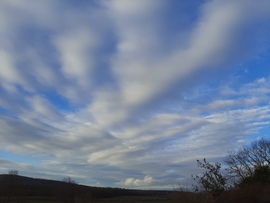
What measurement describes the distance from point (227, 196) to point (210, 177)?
232 centimetres

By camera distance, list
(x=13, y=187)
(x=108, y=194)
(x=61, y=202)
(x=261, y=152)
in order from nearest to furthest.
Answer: (x=261, y=152) < (x=13, y=187) < (x=61, y=202) < (x=108, y=194)

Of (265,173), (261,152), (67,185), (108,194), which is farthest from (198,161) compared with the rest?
(108,194)

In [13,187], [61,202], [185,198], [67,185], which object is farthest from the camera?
[67,185]

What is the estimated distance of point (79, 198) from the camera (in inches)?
3078

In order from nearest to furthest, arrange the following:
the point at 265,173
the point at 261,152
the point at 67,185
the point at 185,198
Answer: the point at 185,198
the point at 265,173
the point at 261,152
the point at 67,185

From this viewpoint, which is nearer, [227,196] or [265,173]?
[227,196]

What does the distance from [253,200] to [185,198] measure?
6.94 meters

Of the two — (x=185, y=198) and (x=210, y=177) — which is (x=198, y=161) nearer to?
(x=210, y=177)

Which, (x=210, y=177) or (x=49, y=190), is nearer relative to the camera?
(x=210, y=177)

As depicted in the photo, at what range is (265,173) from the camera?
42.2m

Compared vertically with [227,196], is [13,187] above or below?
above

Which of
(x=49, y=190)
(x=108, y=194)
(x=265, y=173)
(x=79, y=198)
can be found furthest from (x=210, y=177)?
(x=108, y=194)

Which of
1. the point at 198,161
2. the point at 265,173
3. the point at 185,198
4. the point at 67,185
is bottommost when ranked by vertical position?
the point at 185,198

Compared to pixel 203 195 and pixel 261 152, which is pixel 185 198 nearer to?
pixel 203 195
